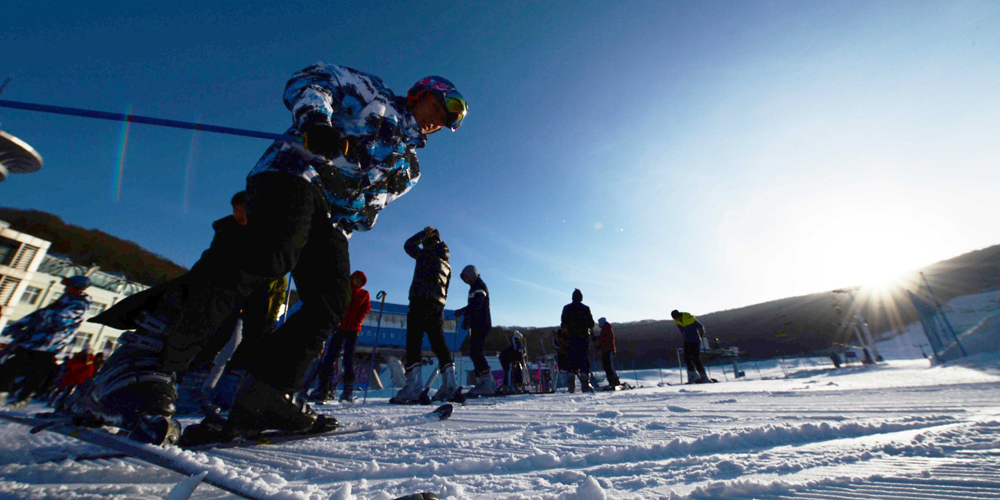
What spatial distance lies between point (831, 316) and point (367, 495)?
26437 millimetres

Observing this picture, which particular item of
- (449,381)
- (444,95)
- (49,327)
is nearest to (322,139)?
(444,95)

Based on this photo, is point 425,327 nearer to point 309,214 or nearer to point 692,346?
point 309,214

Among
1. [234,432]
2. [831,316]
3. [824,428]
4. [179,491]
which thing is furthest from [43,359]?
[831,316]

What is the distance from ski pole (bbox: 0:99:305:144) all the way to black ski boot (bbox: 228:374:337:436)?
29.2 inches

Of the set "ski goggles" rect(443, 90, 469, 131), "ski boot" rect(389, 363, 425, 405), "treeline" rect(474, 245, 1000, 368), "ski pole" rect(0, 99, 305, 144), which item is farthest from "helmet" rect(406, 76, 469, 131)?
"treeline" rect(474, 245, 1000, 368)

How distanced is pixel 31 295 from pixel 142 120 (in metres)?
30.1

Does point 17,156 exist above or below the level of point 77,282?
above

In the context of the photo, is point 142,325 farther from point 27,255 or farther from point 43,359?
point 27,255

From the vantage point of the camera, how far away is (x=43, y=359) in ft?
12.0

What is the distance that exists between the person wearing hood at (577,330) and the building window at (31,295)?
95.9 ft

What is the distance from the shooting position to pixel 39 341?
366 centimetres

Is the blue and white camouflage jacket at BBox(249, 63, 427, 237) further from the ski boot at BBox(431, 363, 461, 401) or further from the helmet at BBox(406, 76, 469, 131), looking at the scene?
the ski boot at BBox(431, 363, 461, 401)

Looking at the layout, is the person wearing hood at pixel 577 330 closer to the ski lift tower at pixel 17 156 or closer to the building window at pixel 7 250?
the ski lift tower at pixel 17 156

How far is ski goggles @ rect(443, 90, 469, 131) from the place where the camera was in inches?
62.1
